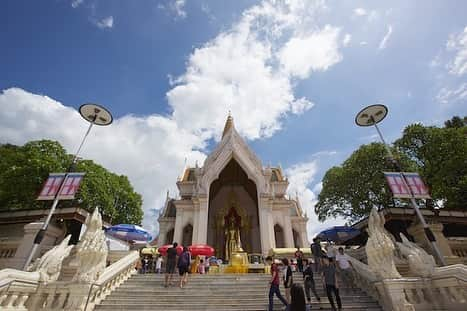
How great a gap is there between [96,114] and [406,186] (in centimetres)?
1515

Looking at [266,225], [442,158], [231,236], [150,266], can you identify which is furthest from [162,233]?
[442,158]

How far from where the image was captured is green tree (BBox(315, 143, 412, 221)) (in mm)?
22969

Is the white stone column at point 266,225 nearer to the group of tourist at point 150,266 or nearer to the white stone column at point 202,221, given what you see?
the white stone column at point 202,221

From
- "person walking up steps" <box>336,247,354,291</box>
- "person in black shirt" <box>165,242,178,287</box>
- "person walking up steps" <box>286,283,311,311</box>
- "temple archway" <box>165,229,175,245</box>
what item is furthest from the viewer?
"temple archway" <box>165,229,175,245</box>

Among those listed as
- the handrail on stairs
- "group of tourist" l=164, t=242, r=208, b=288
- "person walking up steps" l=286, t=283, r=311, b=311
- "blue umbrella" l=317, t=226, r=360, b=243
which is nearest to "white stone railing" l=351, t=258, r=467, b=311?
"blue umbrella" l=317, t=226, r=360, b=243

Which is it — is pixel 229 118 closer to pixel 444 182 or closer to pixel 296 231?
pixel 296 231

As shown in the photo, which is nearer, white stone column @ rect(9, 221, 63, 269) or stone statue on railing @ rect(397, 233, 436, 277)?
stone statue on railing @ rect(397, 233, 436, 277)

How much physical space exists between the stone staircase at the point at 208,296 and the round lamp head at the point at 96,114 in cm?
794

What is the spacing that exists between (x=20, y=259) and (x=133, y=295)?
7.42 meters

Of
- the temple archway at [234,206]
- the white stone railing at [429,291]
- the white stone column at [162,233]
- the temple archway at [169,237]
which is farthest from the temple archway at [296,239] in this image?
the white stone railing at [429,291]

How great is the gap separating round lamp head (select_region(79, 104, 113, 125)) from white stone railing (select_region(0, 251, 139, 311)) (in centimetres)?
750

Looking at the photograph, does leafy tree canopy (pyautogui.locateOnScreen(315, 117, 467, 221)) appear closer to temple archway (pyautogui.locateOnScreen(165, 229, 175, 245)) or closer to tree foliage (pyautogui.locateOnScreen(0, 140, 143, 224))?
temple archway (pyautogui.locateOnScreen(165, 229, 175, 245))

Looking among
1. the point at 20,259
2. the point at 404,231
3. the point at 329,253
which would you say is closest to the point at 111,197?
the point at 20,259

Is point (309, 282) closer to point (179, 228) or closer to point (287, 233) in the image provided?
point (287, 233)
